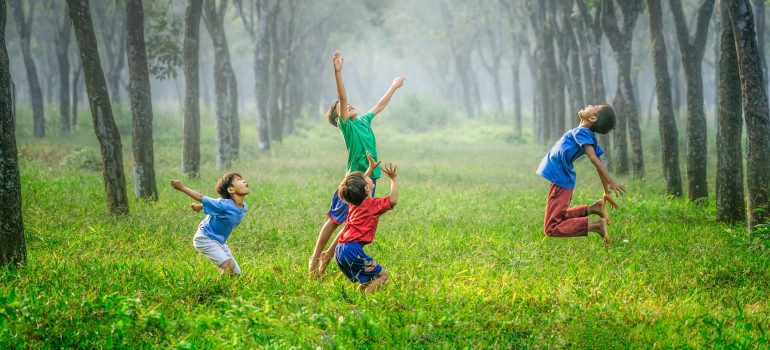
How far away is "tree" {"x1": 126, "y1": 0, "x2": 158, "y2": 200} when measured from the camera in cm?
1104

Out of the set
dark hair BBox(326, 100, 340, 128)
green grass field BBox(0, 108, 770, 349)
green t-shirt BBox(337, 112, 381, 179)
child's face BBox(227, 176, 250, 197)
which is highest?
dark hair BBox(326, 100, 340, 128)

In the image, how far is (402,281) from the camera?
20.8ft

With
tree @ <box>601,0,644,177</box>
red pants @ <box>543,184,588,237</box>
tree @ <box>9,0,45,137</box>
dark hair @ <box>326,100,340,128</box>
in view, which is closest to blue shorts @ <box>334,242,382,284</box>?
dark hair @ <box>326,100,340,128</box>

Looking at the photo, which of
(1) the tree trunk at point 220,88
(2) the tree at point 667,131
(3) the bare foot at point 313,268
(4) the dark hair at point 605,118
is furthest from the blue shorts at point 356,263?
(1) the tree trunk at point 220,88

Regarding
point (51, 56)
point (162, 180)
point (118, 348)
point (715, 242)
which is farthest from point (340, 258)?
point (51, 56)

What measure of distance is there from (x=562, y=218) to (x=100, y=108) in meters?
6.39

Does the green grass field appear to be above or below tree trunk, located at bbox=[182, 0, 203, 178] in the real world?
below

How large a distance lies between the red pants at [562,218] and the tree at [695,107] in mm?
4019

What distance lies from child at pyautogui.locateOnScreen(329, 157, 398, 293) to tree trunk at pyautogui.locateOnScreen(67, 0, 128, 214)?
494 centimetres

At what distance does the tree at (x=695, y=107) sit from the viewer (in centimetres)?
1073

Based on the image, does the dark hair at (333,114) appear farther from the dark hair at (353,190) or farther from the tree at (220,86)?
the tree at (220,86)

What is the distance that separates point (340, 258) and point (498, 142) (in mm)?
26589

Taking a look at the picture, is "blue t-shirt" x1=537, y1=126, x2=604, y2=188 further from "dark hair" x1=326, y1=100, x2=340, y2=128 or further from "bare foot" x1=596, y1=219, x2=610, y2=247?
"dark hair" x1=326, y1=100, x2=340, y2=128

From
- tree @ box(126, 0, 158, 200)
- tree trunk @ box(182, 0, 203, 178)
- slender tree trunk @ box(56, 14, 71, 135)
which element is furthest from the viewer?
slender tree trunk @ box(56, 14, 71, 135)
